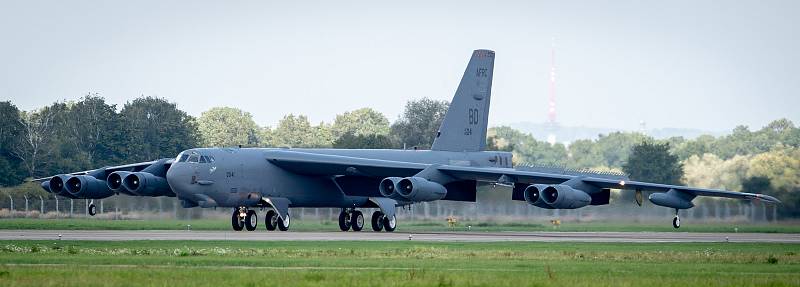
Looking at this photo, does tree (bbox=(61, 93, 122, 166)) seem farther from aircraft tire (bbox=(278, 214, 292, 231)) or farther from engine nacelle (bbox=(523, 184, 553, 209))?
engine nacelle (bbox=(523, 184, 553, 209))

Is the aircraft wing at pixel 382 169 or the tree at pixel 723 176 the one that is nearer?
the aircraft wing at pixel 382 169

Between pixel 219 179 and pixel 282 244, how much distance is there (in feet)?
36.0

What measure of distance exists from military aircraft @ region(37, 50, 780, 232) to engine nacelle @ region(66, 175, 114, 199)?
0.03m

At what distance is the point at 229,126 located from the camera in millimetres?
104750

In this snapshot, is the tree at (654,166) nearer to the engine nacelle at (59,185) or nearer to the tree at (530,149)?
the engine nacelle at (59,185)

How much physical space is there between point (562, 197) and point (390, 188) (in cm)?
569

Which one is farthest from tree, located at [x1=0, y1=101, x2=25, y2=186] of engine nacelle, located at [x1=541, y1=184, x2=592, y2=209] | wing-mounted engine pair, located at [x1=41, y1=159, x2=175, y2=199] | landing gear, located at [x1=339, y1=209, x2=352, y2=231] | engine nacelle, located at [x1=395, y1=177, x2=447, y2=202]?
engine nacelle, located at [x1=541, y1=184, x2=592, y2=209]

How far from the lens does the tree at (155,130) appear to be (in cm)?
6881

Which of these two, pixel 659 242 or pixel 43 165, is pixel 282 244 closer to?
pixel 659 242

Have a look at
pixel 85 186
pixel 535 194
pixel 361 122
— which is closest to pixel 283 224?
pixel 85 186

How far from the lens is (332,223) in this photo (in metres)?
55.5

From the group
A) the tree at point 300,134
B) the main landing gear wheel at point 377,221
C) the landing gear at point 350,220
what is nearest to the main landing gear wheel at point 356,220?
the landing gear at point 350,220

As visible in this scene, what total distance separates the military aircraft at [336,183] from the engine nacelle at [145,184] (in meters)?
0.03

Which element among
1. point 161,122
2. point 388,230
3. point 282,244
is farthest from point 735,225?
point 161,122
